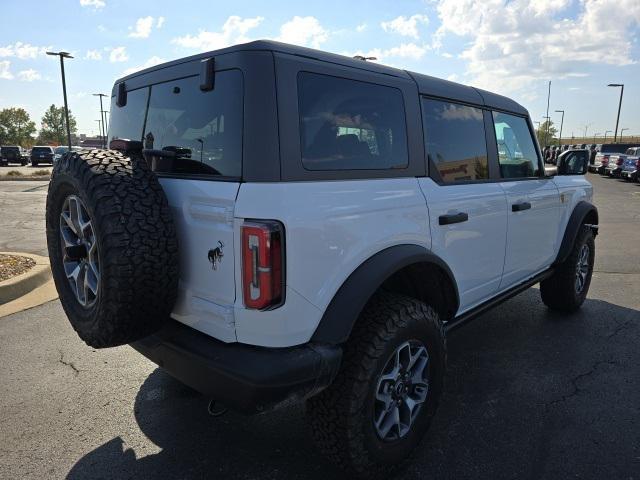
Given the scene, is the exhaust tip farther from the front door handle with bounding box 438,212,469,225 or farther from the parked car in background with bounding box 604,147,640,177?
the parked car in background with bounding box 604,147,640,177

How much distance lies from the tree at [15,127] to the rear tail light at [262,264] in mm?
94411

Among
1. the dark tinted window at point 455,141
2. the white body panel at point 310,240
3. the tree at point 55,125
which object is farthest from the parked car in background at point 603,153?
the tree at point 55,125

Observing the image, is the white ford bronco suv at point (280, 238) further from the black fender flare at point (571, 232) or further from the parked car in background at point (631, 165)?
the parked car in background at point (631, 165)

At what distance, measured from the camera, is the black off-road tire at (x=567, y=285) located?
446cm

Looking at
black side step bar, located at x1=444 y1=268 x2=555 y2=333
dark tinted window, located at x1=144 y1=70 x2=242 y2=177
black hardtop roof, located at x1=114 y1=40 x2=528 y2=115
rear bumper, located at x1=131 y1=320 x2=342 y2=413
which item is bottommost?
black side step bar, located at x1=444 y1=268 x2=555 y2=333

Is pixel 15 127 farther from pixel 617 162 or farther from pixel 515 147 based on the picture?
pixel 515 147

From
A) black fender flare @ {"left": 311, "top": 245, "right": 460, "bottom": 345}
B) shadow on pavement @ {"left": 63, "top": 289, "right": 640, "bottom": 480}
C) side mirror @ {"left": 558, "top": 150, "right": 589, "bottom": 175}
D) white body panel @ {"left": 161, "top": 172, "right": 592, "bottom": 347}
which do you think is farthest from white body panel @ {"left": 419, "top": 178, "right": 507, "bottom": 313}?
side mirror @ {"left": 558, "top": 150, "right": 589, "bottom": 175}

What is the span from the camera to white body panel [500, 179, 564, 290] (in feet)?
11.2

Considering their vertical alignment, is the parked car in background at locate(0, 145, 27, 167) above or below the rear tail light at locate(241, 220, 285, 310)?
below

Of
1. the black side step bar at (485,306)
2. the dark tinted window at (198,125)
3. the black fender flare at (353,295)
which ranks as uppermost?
the dark tinted window at (198,125)

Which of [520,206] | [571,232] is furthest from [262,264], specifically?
[571,232]

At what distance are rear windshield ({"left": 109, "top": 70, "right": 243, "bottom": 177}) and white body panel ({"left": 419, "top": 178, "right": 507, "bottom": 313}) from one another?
112 cm

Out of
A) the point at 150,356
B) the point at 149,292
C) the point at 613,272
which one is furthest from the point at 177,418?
the point at 613,272

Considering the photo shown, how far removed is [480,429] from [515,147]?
217cm
